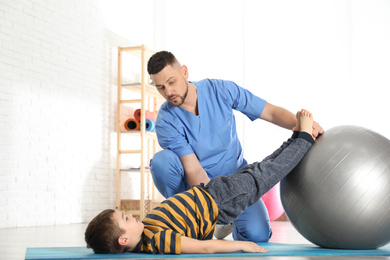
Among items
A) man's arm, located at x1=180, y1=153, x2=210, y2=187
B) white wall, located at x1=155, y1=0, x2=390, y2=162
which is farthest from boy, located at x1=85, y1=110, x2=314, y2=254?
white wall, located at x1=155, y1=0, x2=390, y2=162

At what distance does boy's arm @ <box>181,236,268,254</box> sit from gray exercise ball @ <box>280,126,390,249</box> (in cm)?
27

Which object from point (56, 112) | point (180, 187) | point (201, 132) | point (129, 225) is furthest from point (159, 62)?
point (56, 112)

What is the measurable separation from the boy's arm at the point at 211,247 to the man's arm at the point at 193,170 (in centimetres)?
61

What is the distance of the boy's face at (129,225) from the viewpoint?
1763 millimetres

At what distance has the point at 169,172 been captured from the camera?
98.4 inches

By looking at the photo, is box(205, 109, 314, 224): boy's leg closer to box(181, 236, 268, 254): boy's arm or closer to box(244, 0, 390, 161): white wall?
box(181, 236, 268, 254): boy's arm

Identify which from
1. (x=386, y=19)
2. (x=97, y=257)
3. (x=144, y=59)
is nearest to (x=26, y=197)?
(x=144, y=59)

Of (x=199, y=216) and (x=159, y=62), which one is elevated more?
(x=159, y=62)

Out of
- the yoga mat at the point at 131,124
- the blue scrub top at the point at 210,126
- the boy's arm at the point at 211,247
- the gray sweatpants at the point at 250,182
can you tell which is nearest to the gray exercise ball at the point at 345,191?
the gray sweatpants at the point at 250,182

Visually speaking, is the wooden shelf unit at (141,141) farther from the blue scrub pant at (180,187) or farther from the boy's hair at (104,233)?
the boy's hair at (104,233)

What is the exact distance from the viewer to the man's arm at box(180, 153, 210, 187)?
245 cm

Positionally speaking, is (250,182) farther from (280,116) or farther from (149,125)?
(149,125)

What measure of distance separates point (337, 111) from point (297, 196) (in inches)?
130

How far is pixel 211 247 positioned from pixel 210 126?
921mm
